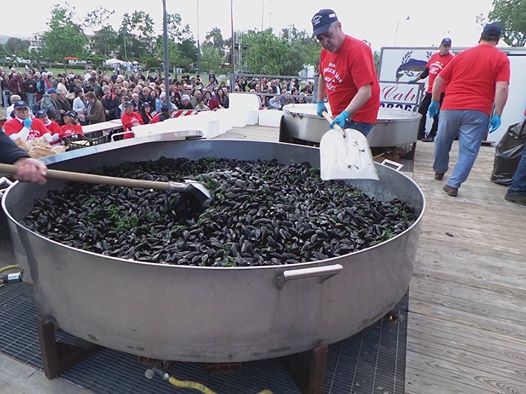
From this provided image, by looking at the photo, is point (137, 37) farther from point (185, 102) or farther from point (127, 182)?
point (127, 182)

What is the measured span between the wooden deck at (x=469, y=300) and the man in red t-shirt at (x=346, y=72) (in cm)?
115

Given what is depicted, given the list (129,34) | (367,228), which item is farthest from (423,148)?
(129,34)

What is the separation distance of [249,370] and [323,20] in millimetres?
2443

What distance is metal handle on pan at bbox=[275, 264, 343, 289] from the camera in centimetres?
134

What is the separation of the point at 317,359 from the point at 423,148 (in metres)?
5.70

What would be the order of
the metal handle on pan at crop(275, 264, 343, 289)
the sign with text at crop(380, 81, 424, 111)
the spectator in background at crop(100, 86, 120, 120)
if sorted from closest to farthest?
the metal handle on pan at crop(275, 264, 343, 289) < the sign with text at crop(380, 81, 424, 111) < the spectator in background at crop(100, 86, 120, 120)

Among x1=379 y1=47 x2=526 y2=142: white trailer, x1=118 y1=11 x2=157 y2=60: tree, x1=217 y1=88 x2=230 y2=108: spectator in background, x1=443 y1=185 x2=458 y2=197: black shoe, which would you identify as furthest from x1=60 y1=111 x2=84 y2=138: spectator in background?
x1=118 y1=11 x2=157 y2=60: tree

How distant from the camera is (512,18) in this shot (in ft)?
93.1

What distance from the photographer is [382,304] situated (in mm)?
1779

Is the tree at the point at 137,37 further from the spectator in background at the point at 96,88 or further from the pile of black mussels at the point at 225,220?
the pile of black mussels at the point at 225,220

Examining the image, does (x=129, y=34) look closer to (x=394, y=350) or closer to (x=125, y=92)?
(x=125, y=92)

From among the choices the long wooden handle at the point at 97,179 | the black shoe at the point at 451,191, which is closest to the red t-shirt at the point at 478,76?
the black shoe at the point at 451,191

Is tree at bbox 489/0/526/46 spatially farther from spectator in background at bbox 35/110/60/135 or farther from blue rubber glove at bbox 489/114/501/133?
spectator in background at bbox 35/110/60/135

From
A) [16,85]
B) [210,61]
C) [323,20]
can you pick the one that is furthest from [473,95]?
[210,61]
